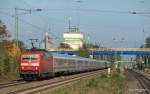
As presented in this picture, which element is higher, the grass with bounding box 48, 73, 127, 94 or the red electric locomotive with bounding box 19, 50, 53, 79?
the red electric locomotive with bounding box 19, 50, 53, 79

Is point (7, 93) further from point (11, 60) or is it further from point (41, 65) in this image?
point (11, 60)

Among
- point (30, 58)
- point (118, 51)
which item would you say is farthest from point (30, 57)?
point (118, 51)

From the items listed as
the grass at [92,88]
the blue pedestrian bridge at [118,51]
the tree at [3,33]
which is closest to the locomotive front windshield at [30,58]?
the grass at [92,88]

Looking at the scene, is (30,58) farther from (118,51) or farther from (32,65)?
(118,51)

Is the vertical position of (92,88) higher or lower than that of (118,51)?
lower

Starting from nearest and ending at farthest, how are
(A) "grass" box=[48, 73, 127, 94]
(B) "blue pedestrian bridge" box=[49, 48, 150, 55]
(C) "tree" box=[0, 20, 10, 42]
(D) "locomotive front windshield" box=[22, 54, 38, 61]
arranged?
(A) "grass" box=[48, 73, 127, 94]
(D) "locomotive front windshield" box=[22, 54, 38, 61]
(C) "tree" box=[0, 20, 10, 42]
(B) "blue pedestrian bridge" box=[49, 48, 150, 55]

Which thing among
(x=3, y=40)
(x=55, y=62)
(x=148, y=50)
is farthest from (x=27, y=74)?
(x=148, y=50)

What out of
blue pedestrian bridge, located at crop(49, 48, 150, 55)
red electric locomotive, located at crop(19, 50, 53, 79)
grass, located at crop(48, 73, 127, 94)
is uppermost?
blue pedestrian bridge, located at crop(49, 48, 150, 55)

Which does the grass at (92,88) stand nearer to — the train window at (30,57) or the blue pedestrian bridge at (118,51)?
the train window at (30,57)

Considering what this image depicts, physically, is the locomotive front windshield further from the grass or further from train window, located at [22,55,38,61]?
the grass

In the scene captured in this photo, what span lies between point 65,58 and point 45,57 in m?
17.7

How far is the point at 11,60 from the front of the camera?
58594mm

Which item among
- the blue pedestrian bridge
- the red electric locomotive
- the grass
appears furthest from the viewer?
the blue pedestrian bridge

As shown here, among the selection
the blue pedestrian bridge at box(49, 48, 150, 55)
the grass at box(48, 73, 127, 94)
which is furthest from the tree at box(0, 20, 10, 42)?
the blue pedestrian bridge at box(49, 48, 150, 55)
